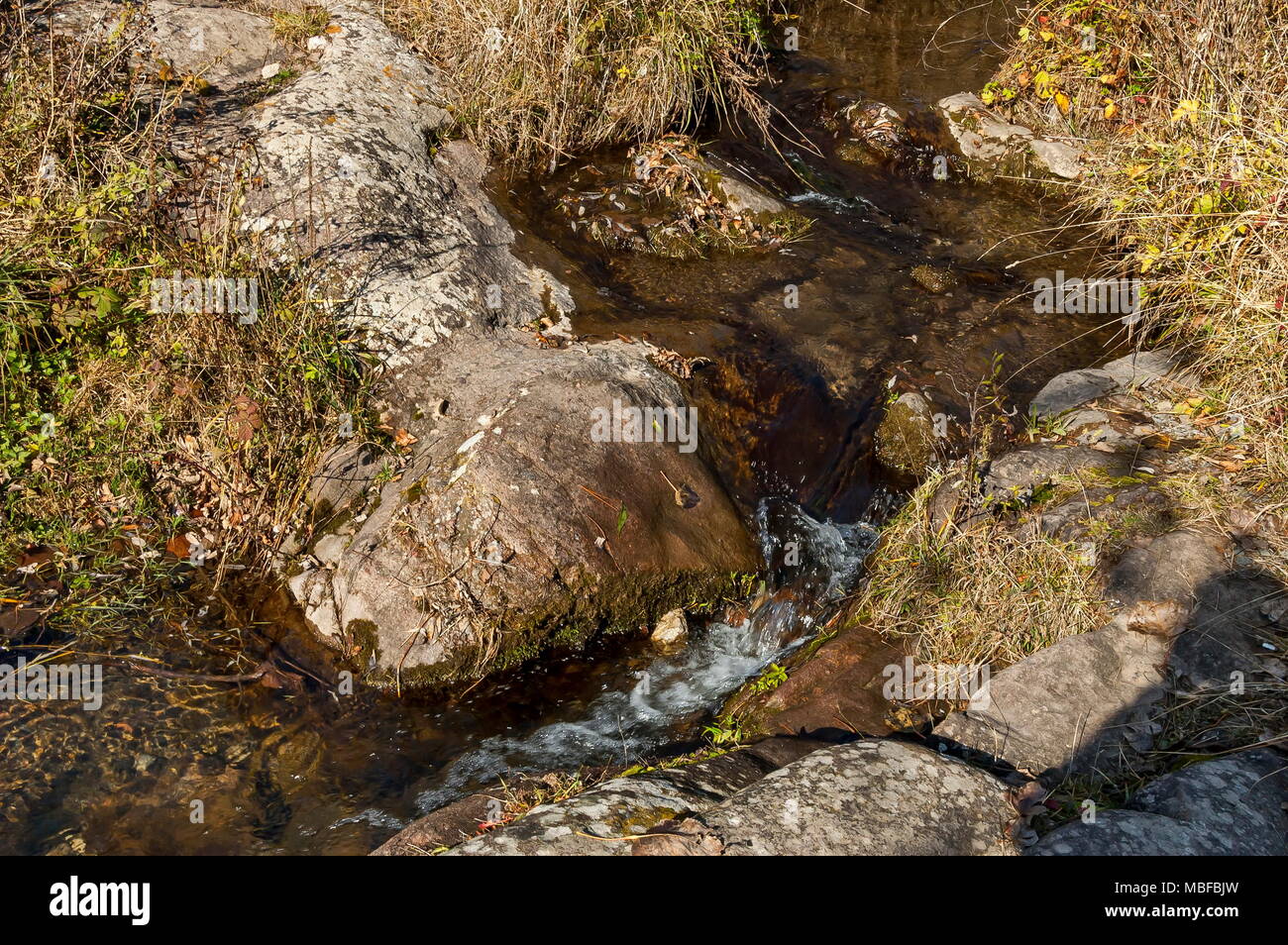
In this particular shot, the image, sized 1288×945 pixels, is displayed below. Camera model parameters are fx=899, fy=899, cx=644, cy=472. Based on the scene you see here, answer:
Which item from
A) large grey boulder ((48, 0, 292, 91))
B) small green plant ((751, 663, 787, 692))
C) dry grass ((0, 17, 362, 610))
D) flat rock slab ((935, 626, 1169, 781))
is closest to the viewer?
flat rock slab ((935, 626, 1169, 781))

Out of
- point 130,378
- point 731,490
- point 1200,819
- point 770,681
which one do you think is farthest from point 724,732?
point 130,378

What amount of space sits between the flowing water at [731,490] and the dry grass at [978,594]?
64cm

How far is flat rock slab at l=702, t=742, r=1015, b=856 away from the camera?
2629 mm

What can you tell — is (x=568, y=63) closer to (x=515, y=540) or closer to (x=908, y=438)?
(x=908, y=438)

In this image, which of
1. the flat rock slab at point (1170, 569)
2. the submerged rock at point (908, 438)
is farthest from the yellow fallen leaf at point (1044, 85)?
the flat rock slab at point (1170, 569)

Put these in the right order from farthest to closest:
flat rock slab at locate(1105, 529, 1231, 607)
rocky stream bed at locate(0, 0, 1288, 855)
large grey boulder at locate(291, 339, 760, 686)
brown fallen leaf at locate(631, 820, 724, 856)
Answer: large grey boulder at locate(291, 339, 760, 686) → flat rock slab at locate(1105, 529, 1231, 607) → rocky stream bed at locate(0, 0, 1288, 855) → brown fallen leaf at locate(631, 820, 724, 856)

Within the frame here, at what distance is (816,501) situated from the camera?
210 inches

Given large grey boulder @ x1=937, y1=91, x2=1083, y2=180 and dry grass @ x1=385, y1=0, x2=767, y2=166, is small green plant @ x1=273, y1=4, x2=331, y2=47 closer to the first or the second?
dry grass @ x1=385, y1=0, x2=767, y2=166

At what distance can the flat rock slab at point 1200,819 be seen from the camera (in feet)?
8.85

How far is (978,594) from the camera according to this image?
4023 millimetres

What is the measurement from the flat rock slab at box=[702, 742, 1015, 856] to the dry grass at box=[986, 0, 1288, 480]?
96.5 inches

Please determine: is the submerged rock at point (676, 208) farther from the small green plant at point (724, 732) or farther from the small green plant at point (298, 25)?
the small green plant at point (724, 732)

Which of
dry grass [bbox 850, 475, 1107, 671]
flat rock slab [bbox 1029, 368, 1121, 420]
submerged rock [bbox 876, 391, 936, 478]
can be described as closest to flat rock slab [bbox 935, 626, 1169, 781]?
dry grass [bbox 850, 475, 1107, 671]
